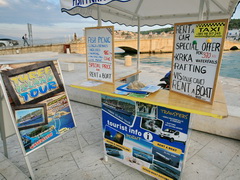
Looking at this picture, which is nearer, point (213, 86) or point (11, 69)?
point (213, 86)

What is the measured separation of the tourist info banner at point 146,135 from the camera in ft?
6.41

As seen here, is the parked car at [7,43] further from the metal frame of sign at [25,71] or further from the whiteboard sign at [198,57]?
the whiteboard sign at [198,57]

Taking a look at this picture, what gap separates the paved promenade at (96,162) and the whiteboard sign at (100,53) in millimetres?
Result: 1464

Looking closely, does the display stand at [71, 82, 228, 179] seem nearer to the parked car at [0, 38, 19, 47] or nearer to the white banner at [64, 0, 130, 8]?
the white banner at [64, 0, 130, 8]

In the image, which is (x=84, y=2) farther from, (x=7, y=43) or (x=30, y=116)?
(x=7, y=43)

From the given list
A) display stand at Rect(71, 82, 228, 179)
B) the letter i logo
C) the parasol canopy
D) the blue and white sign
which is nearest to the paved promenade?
display stand at Rect(71, 82, 228, 179)

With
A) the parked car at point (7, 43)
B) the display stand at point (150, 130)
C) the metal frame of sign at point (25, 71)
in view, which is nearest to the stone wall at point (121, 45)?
the parked car at point (7, 43)

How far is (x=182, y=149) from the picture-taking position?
6.39 ft

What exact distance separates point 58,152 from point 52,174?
0.57 metres

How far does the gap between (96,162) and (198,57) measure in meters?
2.36

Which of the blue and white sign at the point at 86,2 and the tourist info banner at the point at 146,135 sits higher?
the blue and white sign at the point at 86,2

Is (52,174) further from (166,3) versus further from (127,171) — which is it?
(166,3)

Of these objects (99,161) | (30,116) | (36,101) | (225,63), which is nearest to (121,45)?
(225,63)

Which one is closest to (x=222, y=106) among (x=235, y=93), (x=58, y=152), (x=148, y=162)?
(x=148, y=162)
